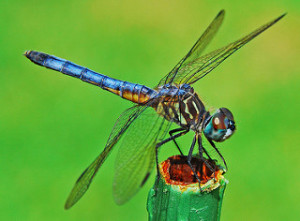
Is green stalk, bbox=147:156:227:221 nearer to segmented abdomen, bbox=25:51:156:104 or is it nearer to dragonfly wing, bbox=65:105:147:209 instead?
dragonfly wing, bbox=65:105:147:209

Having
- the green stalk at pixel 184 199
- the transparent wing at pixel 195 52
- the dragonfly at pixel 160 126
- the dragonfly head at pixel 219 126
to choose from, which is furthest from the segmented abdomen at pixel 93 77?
the green stalk at pixel 184 199

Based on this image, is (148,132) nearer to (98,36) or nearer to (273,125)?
(273,125)

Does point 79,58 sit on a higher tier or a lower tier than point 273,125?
higher

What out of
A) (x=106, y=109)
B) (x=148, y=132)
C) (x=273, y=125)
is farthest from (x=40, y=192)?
(x=273, y=125)

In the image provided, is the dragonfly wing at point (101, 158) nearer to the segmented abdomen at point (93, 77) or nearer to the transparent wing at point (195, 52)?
the transparent wing at point (195, 52)

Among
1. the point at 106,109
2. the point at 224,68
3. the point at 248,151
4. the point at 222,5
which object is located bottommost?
the point at 248,151

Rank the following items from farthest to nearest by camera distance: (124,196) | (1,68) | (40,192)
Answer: (1,68) → (40,192) → (124,196)
